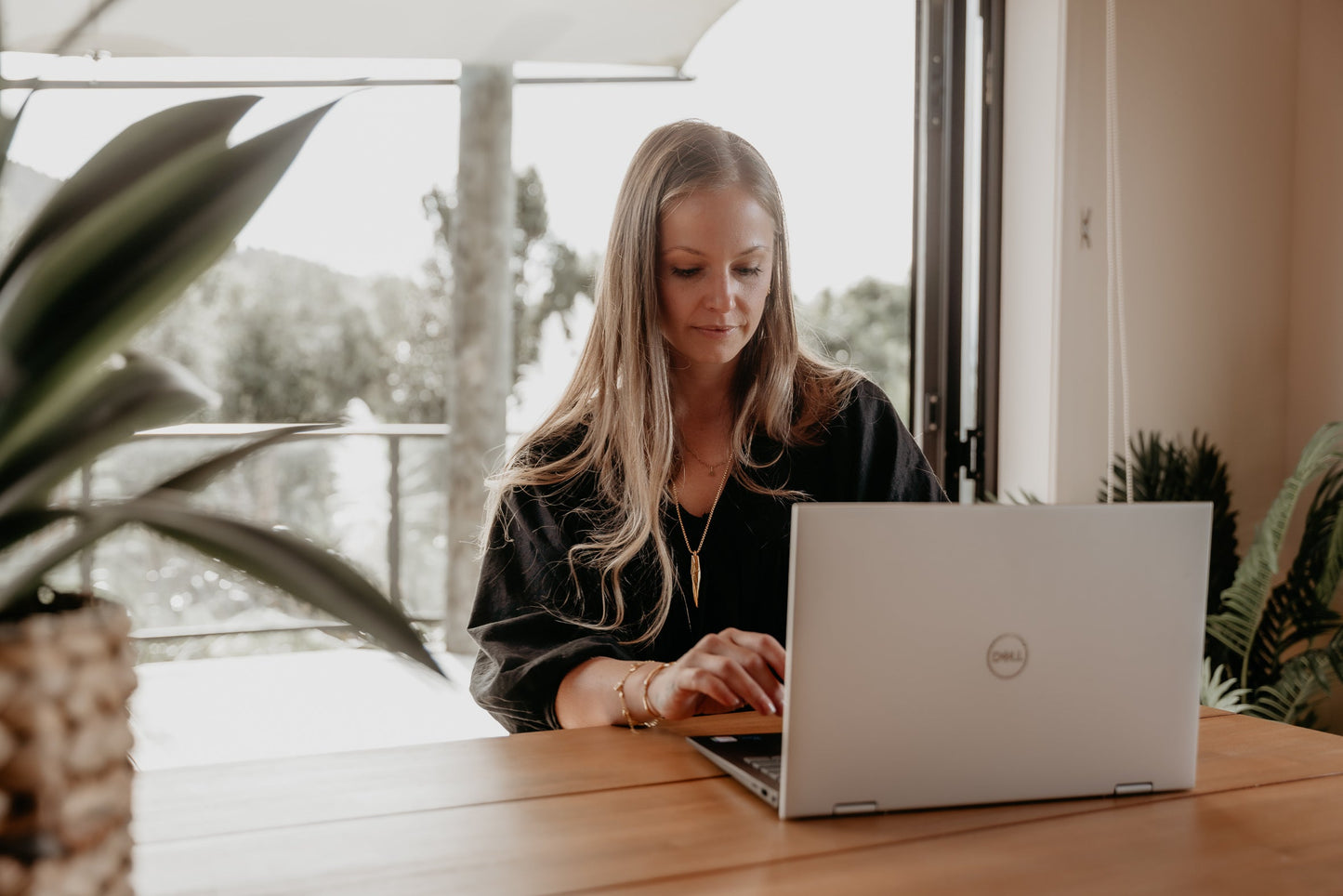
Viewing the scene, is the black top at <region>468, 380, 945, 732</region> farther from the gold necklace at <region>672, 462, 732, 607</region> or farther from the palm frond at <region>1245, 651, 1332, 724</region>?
the palm frond at <region>1245, 651, 1332, 724</region>

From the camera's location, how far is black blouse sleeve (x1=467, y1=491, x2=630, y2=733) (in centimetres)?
145

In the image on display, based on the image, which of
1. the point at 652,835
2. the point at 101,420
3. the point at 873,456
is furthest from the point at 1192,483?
the point at 101,420

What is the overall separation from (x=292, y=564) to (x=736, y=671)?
72 cm

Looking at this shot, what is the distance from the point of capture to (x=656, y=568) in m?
1.71

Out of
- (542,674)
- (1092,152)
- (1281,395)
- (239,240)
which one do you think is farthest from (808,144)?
(239,240)

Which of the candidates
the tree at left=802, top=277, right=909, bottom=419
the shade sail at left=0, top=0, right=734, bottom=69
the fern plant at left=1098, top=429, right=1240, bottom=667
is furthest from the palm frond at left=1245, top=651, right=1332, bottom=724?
the tree at left=802, top=277, right=909, bottom=419

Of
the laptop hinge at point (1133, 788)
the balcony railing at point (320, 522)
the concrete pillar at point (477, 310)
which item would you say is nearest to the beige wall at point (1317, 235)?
the laptop hinge at point (1133, 788)

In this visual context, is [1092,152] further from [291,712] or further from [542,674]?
[291,712]

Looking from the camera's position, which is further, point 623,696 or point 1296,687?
point 1296,687

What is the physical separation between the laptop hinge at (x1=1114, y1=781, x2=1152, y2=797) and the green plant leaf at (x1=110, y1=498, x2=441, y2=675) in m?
0.77

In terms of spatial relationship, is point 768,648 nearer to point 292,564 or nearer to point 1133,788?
point 1133,788

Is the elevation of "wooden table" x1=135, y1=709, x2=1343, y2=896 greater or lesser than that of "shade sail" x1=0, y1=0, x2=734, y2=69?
lesser

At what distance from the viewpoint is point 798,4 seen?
4629mm

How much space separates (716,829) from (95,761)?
543mm
